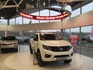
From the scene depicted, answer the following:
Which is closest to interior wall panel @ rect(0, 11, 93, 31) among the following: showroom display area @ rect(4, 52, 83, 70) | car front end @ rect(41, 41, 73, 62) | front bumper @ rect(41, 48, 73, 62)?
showroom display area @ rect(4, 52, 83, 70)

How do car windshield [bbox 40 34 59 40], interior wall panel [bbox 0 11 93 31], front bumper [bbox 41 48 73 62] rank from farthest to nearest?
interior wall panel [bbox 0 11 93 31]
car windshield [bbox 40 34 59 40]
front bumper [bbox 41 48 73 62]

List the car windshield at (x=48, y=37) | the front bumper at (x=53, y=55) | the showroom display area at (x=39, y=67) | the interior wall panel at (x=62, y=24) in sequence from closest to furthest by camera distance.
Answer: the front bumper at (x=53, y=55) < the showroom display area at (x=39, y=67) < the car windshield at (x=48, y=37) < the interior wall panel at (x=62, y=24)

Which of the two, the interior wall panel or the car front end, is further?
the interior wall panel

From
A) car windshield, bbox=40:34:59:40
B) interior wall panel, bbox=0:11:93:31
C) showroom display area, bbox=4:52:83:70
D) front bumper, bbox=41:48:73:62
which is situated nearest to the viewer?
front bumper, bbox=41:48:73:62

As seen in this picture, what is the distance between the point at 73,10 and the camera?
11945 millimetres

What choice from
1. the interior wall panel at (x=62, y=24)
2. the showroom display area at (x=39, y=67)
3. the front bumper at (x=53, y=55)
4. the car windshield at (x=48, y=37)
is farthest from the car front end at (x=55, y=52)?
the interior wall panel at (x=62, y=24)

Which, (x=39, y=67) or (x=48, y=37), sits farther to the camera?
(x=48, y=37)

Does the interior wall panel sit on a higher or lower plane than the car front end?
higher

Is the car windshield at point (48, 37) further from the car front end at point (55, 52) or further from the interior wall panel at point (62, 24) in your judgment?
the interior wall panel at point (62, 24)

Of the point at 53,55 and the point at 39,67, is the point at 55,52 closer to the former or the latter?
the point at 53,55

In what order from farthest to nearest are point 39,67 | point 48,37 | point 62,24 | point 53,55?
point 62,24 < point 48,37 < point 39,67 < point 53,55

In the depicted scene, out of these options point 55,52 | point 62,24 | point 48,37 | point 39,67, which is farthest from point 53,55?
point 62,24

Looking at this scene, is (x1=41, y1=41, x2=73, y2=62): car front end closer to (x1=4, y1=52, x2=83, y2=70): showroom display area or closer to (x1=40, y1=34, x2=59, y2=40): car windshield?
(x1=4, y1=52, x2=83, y2=70): showroom display area

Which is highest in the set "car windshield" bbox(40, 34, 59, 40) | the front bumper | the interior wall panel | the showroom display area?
the interior wall panel
